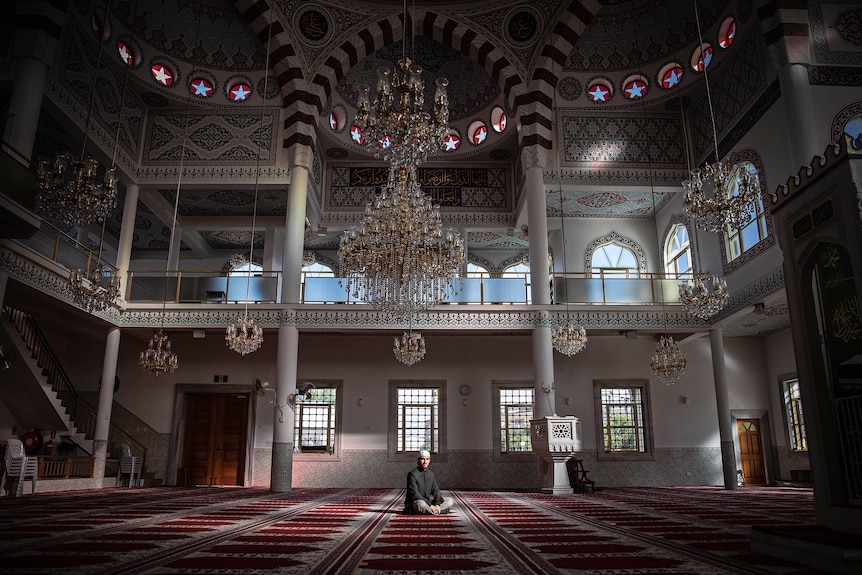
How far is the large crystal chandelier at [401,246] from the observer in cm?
645

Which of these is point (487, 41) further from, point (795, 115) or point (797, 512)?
point (797, 512)

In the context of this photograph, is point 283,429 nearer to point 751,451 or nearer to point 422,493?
point 422,493

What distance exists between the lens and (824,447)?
3262 mm

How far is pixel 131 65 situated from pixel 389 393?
6.81 meters

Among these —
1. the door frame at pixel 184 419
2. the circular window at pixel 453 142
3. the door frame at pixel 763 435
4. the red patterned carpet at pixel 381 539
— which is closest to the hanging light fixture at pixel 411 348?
the red patterned carpet at pixel 381 539

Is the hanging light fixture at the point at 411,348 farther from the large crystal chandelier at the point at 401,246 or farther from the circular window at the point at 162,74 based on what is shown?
the circular window at the point at 162,74

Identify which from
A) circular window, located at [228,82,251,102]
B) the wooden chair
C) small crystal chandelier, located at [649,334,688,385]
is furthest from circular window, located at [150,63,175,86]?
small crystal chandelier, located at [649,334,688,385]

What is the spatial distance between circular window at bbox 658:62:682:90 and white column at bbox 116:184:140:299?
351 inches

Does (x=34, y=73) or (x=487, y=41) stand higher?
(x=487, y=41)

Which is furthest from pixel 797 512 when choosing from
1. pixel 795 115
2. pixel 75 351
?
pixel 75 351

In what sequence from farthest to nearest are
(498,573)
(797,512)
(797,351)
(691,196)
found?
(691,196), (797,512), (797,351), (498,573)

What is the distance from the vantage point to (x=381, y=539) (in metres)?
3.67

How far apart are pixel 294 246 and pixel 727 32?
23.7 feet

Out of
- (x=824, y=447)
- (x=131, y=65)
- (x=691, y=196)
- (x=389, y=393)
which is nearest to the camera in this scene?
(x=824, y=447)
